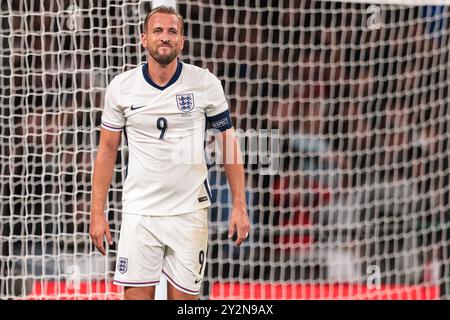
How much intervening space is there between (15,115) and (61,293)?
1120 mm

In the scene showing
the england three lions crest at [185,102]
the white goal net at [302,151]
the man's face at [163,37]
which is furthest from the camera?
the white goal net at [302,151]

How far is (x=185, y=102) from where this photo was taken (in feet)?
14.7

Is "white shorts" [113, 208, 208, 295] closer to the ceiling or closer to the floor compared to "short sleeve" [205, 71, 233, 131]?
closer to the floor

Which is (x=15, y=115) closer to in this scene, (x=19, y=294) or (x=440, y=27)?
(x=19, y=294)

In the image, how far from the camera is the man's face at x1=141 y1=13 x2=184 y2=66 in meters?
4.37

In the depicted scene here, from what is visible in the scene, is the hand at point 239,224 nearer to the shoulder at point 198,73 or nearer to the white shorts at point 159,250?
the white shorts at point 159,250

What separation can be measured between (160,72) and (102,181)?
1.80ft

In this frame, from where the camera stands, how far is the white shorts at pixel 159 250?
443 centimetres

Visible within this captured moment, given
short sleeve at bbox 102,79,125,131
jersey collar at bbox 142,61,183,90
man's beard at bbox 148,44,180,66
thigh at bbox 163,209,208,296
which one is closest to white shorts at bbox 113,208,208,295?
thigh at bbox 163,209,208,296

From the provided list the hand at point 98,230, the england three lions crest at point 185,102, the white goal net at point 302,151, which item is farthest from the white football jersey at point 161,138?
the white goal net at point 302,151

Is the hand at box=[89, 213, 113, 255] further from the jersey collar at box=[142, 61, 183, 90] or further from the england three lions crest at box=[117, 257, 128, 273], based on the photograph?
the jersey collar at box=[142, 61, 183, 90]

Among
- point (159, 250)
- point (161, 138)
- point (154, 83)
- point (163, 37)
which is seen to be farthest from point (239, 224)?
point (163, 37)

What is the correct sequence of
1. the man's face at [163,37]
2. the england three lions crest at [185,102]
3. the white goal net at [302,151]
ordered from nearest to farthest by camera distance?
the man's face at [163,37] < the england three lions crest at [185,102] < the white goal net at [302,151]

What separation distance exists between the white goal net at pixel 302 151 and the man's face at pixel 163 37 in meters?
1.91
